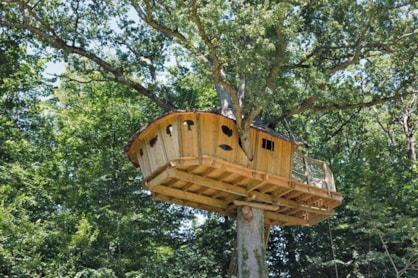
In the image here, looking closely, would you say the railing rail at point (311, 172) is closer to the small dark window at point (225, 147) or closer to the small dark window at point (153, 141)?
the small dark window at point (225, 147)

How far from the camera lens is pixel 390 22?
903cm

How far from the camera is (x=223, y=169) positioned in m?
7.65

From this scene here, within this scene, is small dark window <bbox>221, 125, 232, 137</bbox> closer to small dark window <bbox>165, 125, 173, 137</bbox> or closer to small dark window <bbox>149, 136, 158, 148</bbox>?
small dark window <bbox>165, 125, 173, 137</bbox>

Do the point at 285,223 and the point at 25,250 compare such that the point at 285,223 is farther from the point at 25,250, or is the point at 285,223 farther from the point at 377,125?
the point at 377,125

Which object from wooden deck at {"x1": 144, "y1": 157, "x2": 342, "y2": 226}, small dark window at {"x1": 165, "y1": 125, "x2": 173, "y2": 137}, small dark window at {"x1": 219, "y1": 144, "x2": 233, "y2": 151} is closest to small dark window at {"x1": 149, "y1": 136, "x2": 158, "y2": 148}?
small dark window at {"x1": 165, "y1": 125, "x2": 173, "y2": 137}

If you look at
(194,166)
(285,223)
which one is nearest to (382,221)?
(285,223)

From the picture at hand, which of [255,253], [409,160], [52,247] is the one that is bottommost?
[255,253]

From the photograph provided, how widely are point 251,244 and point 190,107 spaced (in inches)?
169

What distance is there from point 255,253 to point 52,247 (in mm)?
6469

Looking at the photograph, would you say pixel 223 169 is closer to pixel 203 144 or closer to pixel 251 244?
pixel 203 144

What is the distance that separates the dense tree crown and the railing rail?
1.00 m

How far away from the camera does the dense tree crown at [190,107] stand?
7809 millimetres

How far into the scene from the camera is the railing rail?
8836mm

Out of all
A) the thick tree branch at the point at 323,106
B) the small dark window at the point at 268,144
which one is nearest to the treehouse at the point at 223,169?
the small dark window at the point at 268,144
